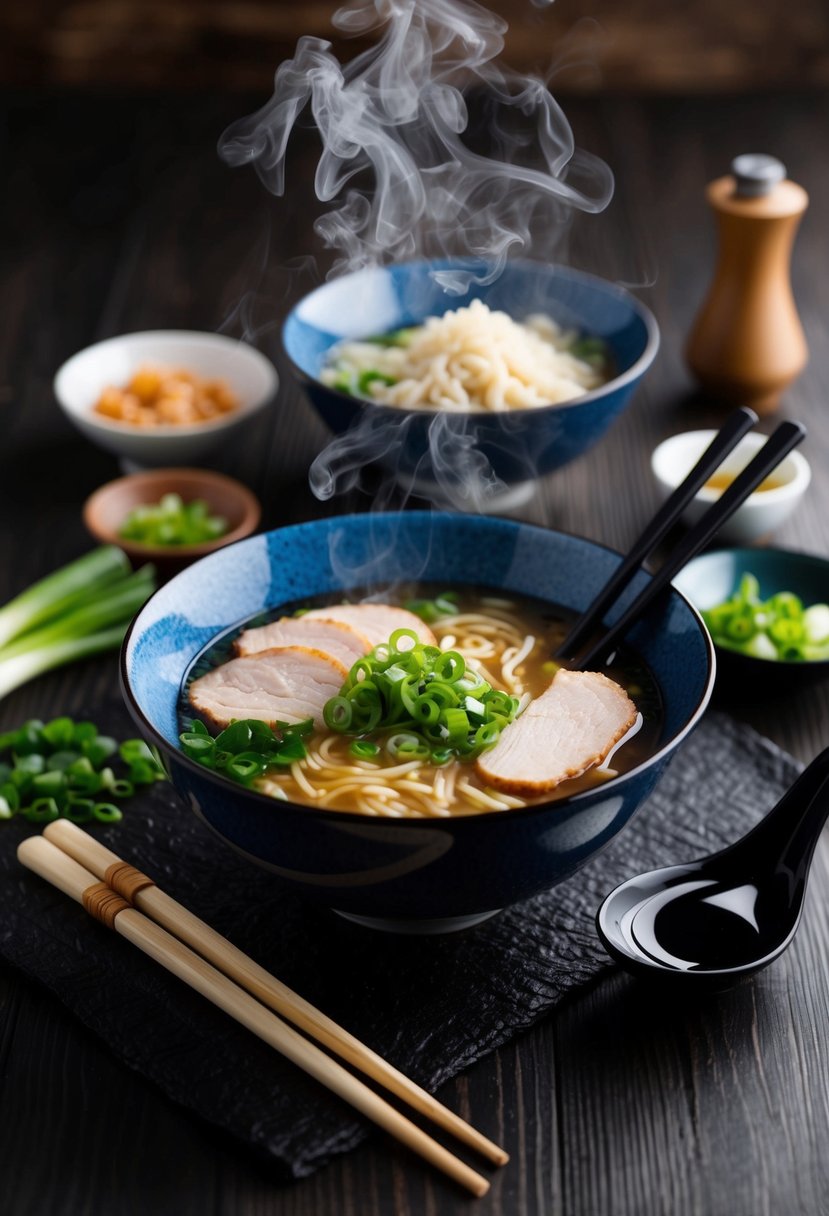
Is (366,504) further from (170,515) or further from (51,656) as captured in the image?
(51,656)

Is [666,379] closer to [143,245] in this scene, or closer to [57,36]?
[143,245]

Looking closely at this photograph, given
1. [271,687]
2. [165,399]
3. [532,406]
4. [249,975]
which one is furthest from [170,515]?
[249,975]

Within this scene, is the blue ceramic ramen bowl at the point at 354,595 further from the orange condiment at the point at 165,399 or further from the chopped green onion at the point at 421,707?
the orange condiment at the point at 165,399

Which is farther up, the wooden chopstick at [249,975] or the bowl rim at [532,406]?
the bowl rim at [532,406]

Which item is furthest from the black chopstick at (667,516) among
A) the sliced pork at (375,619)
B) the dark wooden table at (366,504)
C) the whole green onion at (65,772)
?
the whole green onion at (65,772)

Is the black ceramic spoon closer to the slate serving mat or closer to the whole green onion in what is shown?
the slate serving mat

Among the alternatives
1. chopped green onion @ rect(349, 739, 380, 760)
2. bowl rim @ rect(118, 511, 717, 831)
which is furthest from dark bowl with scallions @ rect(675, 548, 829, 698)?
chopped green onion @ rect(349, 739, 380, 760)

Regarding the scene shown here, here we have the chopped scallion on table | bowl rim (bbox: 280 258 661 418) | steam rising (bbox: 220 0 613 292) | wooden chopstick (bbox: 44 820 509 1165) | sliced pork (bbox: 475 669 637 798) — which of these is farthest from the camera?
steam rising (bbox: 220 0 613 292)

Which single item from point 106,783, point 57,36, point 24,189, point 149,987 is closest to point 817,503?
point 106,783
